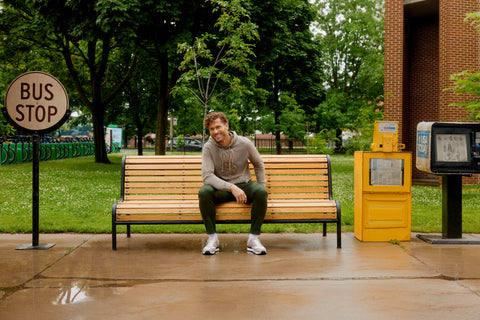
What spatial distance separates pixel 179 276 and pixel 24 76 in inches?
120

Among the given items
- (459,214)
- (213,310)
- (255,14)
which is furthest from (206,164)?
(255,14)

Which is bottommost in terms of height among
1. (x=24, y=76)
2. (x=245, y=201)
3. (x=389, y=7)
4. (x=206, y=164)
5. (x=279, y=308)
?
(x=279, y=308)

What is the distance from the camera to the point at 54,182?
537 inches

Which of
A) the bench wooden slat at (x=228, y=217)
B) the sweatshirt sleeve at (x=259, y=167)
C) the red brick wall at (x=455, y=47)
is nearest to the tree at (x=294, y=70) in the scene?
the red brick wall at (x=455, y=47)

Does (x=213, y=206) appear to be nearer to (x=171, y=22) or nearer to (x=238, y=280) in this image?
(x=238, y=280)

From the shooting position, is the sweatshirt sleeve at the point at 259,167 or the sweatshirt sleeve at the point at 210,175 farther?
the sweatshirt sleeve at the point at 259,167

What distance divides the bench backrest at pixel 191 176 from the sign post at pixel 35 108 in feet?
3.25

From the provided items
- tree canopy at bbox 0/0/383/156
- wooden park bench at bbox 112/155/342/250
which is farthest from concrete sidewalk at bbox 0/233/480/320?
tree canopy at bbox 0/0/383/156

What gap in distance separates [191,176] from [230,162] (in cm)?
67

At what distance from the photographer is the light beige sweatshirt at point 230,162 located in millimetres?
5672

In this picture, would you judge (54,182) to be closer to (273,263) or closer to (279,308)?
(273,263)

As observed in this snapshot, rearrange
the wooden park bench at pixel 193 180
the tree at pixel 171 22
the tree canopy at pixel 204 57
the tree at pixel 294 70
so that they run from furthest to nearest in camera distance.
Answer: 1. the tree at pixel 294 70
2. the tree at pixel 171 22
3. the tree canopy at pixel 204 57
4. the wooden park bench at pixel 193 180

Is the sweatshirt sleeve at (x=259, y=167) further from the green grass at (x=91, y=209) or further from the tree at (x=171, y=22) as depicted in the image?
the tree at (x=171, y=22)

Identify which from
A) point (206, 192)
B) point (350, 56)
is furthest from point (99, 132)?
point (350, 56)
